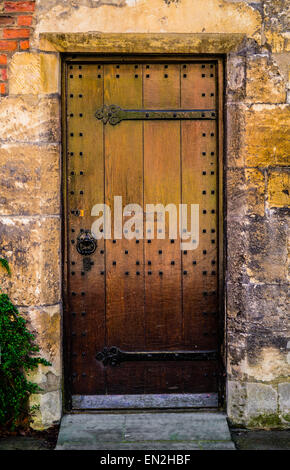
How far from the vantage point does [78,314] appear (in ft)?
8.50

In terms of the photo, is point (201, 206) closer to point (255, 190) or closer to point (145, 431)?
point (255, 190)

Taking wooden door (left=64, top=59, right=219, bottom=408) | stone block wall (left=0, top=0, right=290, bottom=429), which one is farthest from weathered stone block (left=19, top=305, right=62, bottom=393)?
wooden door (left=64, top=59, right=219, bottom=408)

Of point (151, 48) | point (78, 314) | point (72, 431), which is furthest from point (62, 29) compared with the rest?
point (72, 431)

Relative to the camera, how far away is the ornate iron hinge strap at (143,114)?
2.55 m

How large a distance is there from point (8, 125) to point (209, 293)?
165cm

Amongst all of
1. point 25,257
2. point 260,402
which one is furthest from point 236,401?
point 25,257

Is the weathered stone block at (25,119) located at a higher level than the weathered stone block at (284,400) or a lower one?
higher

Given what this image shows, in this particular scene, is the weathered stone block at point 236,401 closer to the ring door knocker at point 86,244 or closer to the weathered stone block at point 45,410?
the weathered stone block at point 45,410

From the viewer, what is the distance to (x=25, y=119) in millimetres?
2410

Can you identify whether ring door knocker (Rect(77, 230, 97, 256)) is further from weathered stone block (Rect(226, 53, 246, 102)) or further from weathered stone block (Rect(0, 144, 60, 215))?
weathered stone block (Rect(226, 53, 246, 102))

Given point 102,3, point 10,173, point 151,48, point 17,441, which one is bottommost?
point 17,441

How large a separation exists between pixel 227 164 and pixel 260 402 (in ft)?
4.87

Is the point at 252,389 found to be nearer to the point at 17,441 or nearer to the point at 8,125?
the point at 17,441

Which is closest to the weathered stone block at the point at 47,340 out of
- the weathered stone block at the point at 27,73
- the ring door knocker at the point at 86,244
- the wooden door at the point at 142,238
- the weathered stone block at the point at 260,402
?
the wooden door at the point at 142,238
